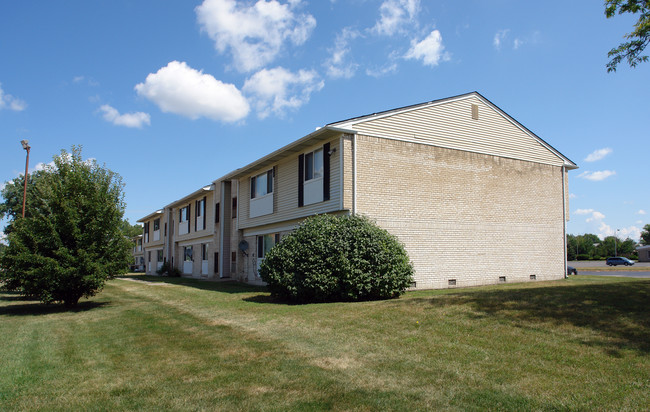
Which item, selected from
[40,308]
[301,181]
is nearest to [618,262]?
[301,181]

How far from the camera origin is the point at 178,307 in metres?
13.1

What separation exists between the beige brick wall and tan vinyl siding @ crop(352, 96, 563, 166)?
33 cm

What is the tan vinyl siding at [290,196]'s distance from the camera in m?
15.5

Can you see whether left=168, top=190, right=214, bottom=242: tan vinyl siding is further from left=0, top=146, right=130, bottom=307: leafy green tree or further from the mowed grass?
the mowed grass

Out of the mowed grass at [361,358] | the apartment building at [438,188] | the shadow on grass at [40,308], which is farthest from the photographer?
the apartment building at [438,188]

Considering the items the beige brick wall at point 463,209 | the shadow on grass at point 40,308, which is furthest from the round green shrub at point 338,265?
the shadow on grass at point 40,308

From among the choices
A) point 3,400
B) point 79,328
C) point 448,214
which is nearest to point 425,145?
point 448,214

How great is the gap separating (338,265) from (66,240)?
7.82 meters

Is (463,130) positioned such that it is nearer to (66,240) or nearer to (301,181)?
(301,181)

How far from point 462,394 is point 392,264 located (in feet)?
25.9

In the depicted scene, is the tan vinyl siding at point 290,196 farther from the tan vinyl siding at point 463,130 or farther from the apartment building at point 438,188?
the tan vinyl siding at point 463,130

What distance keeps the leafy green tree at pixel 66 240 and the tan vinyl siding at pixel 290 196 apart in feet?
21.2

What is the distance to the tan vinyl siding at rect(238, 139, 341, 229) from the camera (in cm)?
1546

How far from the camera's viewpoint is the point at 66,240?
515 inches
